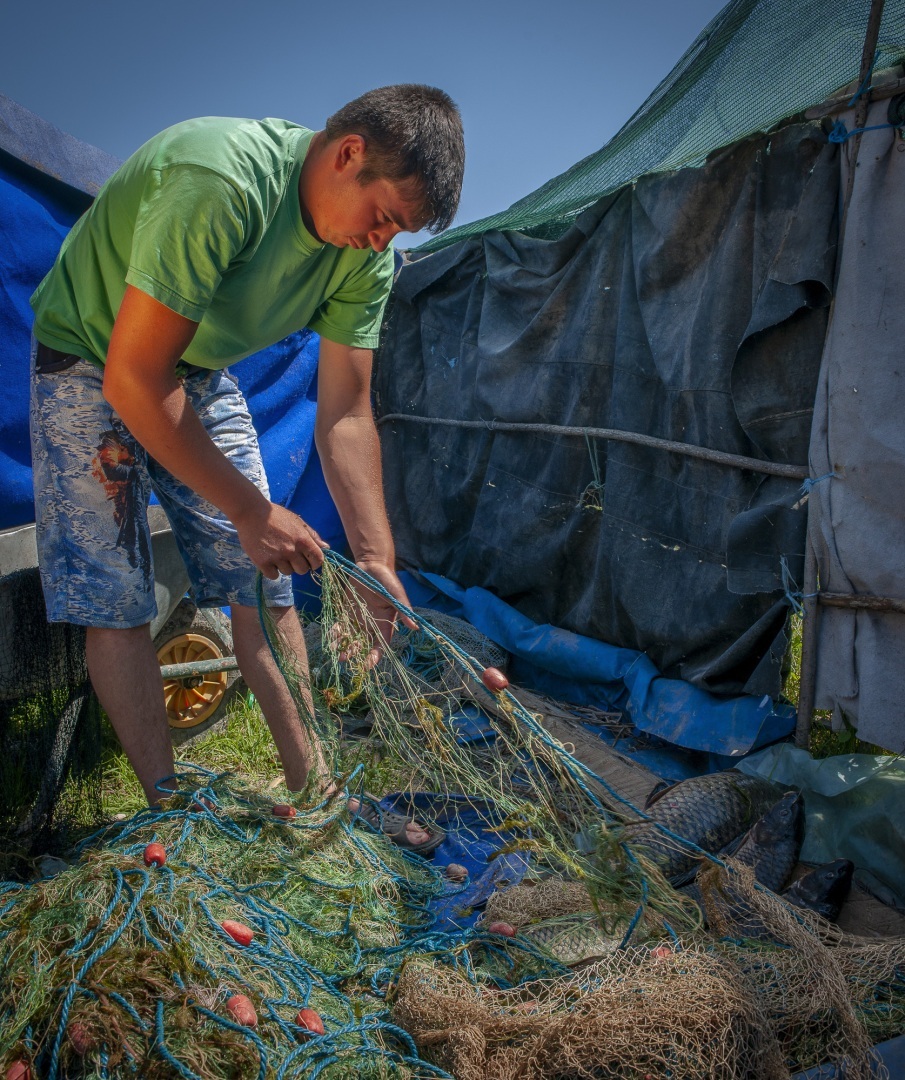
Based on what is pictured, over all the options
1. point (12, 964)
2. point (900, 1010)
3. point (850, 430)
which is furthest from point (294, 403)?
point (900, 1010)

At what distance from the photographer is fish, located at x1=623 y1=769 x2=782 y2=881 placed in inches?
120

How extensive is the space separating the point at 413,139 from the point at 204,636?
9.44ft

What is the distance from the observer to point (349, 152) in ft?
7.75

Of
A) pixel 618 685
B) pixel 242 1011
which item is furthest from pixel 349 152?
pixel 618 685

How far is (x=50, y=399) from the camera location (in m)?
2.64

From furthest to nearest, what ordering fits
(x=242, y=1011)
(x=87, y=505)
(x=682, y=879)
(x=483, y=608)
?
(x=483, y=608) → (x=682, y=879) → (x=87, y=505) → (x=242, y=1011)

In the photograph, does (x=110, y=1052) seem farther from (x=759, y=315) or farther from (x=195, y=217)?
(x=759, y=315)

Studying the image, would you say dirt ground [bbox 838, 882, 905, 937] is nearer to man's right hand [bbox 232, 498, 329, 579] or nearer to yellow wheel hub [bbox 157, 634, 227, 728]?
man's right hand [bbox 232, 498, 329, 579]

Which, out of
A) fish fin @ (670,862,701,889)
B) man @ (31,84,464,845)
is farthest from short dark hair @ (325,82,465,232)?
fish fin @ (670,862,701,889)

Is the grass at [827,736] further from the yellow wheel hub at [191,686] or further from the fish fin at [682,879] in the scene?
the yellow wheel hub at [191,686]

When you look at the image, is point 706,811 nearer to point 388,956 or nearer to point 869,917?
point 869,917

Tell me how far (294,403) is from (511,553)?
5.79 ft

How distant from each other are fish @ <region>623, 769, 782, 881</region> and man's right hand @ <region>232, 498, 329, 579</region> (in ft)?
4.84

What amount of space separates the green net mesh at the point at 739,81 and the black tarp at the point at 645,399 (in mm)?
172
